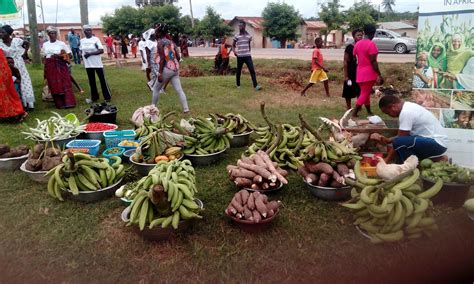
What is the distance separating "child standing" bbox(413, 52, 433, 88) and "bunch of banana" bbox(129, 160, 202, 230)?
3.40 meters

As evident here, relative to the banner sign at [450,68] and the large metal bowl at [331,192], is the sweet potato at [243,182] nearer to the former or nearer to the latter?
the large metal bowl at [331,192]

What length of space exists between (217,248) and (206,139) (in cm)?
212

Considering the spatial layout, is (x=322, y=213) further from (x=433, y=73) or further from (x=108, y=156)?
(x=108, y=156)

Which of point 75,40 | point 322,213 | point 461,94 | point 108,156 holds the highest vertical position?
point 75,40

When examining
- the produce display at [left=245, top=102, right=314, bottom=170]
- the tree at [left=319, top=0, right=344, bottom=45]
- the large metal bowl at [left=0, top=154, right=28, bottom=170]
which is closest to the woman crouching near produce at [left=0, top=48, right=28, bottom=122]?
the large metal bowl at [left=0, top=154, right=28, bottom=170]

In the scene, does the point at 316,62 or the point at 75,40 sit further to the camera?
the point at 75,40

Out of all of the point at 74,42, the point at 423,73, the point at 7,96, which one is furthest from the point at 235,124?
the point at 74,42

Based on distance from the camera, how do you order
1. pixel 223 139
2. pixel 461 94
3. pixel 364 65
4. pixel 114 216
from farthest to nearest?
pixel 364 65, pixel 223 139, pixel 461 94, pixel 114 216

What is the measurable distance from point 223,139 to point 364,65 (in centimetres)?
352

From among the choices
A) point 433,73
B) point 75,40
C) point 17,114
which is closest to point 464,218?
point 433,73

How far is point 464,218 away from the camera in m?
3.58

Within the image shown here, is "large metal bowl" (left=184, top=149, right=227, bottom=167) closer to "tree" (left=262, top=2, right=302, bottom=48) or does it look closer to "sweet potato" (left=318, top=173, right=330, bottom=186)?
"sweet potato" (left=318, top=173, right=330, bottom=186)

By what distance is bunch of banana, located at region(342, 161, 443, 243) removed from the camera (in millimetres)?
3080

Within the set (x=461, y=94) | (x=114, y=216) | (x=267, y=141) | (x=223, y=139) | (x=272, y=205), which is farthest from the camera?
(x=223, y=139)
